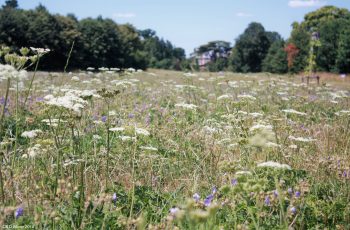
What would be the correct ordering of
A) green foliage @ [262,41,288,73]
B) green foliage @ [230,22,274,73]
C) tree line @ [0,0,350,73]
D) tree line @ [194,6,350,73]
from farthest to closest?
green foliage @ [230,22,274,73], green foliage @ [262,41,288,73], tree line @ [194,6,350,73], tree line @ [0,0,350,73]

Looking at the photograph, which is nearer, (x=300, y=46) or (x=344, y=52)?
(x=344, y=52)

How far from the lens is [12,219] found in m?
2.63

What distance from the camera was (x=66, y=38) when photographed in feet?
153

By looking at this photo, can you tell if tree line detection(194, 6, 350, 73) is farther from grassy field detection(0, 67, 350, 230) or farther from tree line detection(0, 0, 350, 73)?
grassy field detection(0, 67, 350, 230)

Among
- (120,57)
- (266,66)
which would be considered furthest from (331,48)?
(120,57)

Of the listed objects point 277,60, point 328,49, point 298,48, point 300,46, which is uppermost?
point 300,46


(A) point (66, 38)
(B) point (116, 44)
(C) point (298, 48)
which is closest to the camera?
(A) point (66, 38)

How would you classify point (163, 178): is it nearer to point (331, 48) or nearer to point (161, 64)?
A: point (331, 48)

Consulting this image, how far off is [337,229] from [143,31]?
161 m

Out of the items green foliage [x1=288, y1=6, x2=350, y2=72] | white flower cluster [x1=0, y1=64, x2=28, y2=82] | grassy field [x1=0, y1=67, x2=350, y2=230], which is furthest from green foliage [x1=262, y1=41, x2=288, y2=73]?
white flower cluster [x1=0, y1=64, x2=28, y2=82]

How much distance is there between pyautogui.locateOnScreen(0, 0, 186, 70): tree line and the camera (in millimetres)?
40906

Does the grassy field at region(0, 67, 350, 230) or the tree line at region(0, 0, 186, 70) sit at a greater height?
the tree line at region(0, 0, 186, 70)

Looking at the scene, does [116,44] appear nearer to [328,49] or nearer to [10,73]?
[328,49]

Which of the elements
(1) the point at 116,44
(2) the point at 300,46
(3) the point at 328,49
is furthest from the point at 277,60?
(1) the point at 116,44
